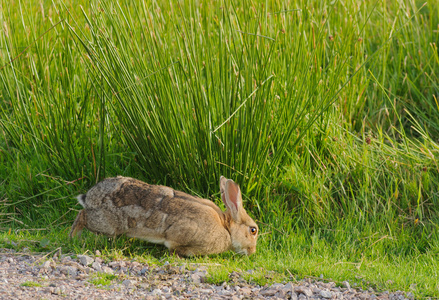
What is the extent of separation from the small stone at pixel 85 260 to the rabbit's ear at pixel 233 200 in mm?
1162

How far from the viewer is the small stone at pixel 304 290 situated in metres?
3.73

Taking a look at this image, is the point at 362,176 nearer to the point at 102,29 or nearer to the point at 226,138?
the point at 226,138

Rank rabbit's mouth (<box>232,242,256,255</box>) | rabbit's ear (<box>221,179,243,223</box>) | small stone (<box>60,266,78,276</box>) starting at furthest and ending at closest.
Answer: rabbit's mouth (<box>232,242,256,255</box>) → rabbit's ear (<box>221,179,243,223</box>) → small stone (<box>60,266,78,276</box>)

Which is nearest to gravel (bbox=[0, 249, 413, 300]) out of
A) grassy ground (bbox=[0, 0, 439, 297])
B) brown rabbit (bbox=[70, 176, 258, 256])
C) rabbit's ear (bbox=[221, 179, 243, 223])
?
grassy ground (bbox=[0, 0, 439, 297])

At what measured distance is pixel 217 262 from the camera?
14.2 ft

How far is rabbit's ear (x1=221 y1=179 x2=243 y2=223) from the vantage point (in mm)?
4378

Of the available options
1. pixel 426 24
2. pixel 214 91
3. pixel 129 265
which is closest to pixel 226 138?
pixel 214 91

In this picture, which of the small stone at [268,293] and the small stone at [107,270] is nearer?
the small stone at [268,293]

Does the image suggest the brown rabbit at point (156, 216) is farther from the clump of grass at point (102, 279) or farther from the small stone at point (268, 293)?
the small stone at point (268, 293)

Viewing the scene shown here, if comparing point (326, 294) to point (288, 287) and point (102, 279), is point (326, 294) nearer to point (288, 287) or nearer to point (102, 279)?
point (288, 287)

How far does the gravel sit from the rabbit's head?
0.49 metres

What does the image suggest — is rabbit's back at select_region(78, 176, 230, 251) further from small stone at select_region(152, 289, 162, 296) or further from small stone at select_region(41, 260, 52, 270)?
small stone at select_region(152, 289, 162, 296)

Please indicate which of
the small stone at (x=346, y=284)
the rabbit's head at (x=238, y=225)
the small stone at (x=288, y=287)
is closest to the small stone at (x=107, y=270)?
the rabbit's head at (x=238, y=225)

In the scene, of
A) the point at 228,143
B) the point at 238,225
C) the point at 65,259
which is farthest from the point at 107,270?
the point at 228,143
